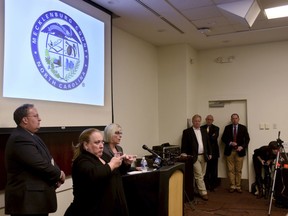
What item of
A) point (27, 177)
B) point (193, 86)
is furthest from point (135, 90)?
point (27, 177)

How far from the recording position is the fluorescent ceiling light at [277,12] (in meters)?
4.54

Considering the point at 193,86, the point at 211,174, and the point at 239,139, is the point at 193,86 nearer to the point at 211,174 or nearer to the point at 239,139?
the point at 239,139

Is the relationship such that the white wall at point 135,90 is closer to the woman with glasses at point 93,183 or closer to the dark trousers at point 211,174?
the dark trousers at point 211,174

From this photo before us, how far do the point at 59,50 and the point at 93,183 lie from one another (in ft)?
6.31

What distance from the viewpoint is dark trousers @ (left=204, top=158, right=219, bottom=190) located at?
20.9ft

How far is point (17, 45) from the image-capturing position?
10.1 ft

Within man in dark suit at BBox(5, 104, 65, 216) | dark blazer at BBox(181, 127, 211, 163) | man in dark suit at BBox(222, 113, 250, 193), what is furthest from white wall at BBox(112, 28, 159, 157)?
man in dark suit at BBox(5, 104, 65, 216)

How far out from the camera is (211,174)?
641cm

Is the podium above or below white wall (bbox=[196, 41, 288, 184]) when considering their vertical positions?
below

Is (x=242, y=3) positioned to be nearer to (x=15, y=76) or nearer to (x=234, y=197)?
(x=15, y=76)

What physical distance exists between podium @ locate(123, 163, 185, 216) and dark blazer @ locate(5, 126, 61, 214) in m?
0.65

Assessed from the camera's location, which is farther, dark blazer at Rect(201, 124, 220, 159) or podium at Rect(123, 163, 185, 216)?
dark blazer at Rect(201, 124, 220, 159)

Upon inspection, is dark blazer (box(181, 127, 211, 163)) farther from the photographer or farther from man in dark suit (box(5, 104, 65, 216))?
man in dark suit (box(5, 104, 65, 216))

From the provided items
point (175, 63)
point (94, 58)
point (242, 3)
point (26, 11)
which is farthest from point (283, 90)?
point (26, 11)
